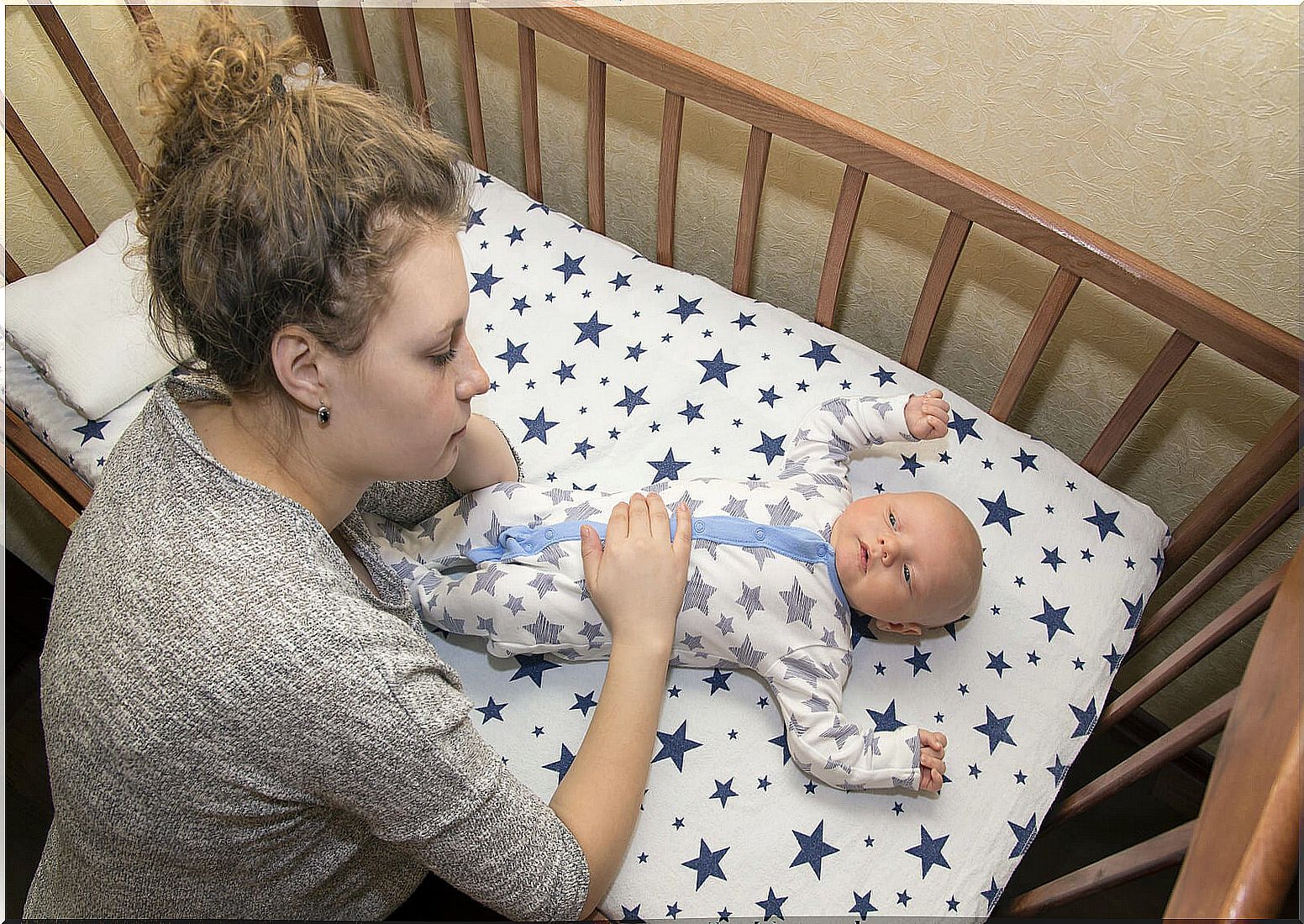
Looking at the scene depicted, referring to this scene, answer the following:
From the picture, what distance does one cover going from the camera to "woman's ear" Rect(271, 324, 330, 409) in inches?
31.0

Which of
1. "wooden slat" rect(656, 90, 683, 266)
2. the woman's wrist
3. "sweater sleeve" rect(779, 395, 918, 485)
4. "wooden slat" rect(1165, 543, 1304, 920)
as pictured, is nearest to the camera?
"wooden slat" rect(1165, 543, 1304, 920)

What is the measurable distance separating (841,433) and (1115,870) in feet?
1.99

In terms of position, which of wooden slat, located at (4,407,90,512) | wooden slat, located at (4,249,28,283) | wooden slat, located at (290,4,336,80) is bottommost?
wooden slat, located at (4,407,90,512)

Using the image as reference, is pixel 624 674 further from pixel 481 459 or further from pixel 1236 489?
pixel 1236 489

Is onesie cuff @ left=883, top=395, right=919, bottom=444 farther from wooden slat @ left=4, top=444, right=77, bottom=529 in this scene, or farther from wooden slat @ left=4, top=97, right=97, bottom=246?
wooden slat @ left=4, top=97, right=97, bottom=246

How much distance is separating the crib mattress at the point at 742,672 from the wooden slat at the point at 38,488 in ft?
0.19

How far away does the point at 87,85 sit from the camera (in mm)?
1521

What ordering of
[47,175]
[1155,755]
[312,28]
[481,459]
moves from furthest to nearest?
[312,28], [47,175], [481,459], [1155,755]

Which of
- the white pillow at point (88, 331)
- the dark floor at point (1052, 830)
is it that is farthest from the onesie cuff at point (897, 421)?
the white pillow at point (88, 331)

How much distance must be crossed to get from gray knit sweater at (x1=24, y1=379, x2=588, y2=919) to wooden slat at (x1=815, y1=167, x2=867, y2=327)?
84 cm

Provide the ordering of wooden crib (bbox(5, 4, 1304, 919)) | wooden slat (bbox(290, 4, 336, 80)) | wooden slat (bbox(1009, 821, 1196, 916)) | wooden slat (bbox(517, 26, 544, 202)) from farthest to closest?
wooden slat (bbox(290, 4, 336, 80)) → wooden slat (bbox(517, 26, 544, 202)) → wooden slat (bbox(1009, 821, 1196, 916)) → wooden crib (bbox(5, 4, 1304, 919))

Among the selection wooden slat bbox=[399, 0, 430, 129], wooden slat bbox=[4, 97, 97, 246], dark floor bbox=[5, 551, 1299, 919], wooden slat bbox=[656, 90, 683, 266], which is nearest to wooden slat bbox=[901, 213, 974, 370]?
wooden slat bbox=[656, 90, 683, 266]

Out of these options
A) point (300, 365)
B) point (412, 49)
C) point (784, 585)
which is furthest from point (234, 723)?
point (412, 49)

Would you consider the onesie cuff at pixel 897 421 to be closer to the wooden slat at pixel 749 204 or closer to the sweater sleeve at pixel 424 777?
the wooden slat at pixel 749 204
